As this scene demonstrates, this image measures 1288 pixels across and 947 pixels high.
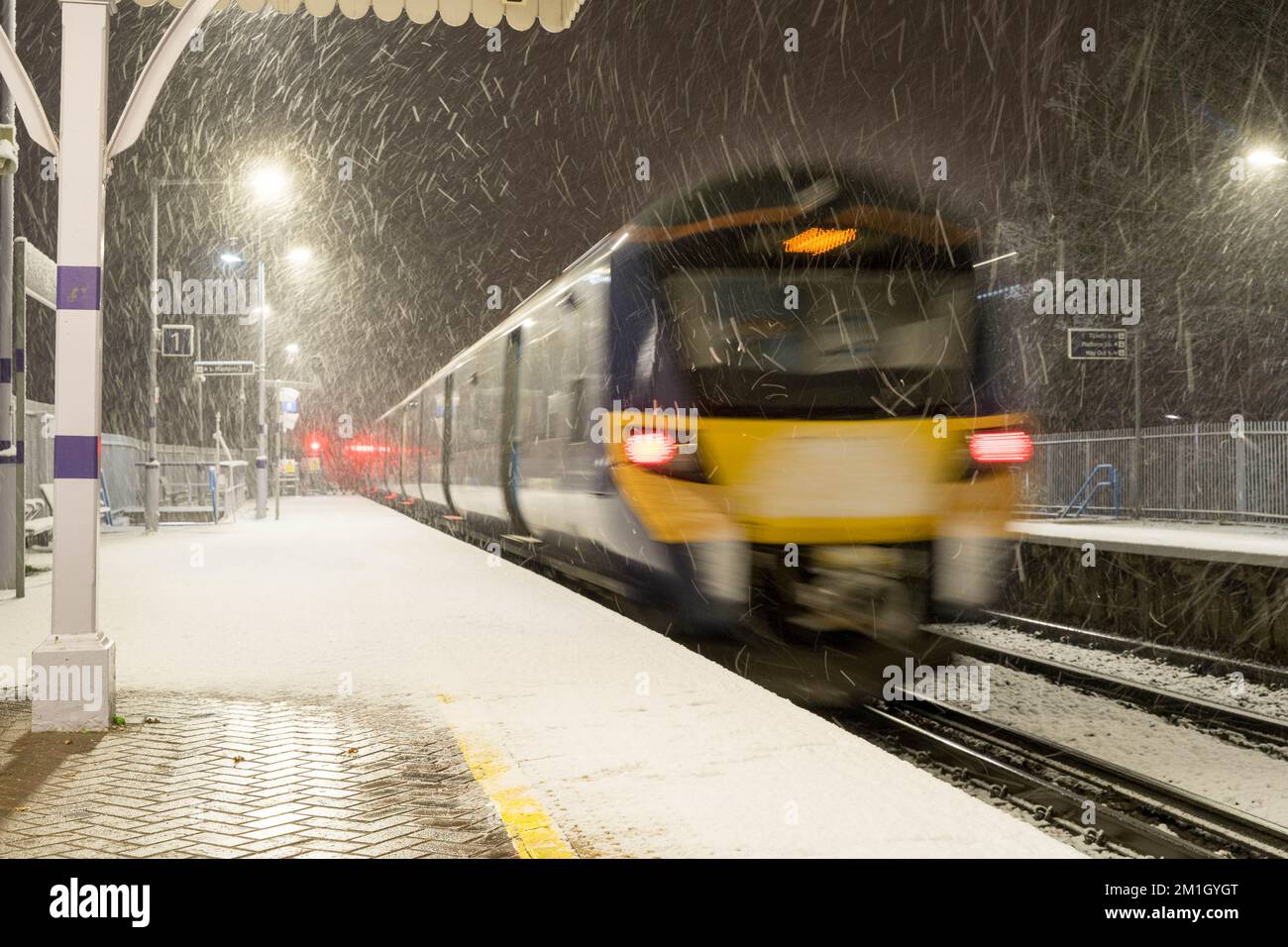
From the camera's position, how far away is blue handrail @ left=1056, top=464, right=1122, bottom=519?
25.4 metres

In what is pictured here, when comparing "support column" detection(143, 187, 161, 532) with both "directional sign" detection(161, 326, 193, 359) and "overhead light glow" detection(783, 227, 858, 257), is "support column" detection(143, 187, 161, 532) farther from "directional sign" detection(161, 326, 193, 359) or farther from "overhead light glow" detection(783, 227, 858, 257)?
"overhead light glow" detection(783, 227, 858, 257)

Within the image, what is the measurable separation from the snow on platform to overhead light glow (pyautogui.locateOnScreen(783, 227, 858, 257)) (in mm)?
2319

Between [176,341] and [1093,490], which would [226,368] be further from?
[1093,490]

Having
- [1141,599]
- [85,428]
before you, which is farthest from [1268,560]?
[85,428]

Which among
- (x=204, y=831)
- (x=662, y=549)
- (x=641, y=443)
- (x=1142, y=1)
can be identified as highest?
(x=1142, y=1)

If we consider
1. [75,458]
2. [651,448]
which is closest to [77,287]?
[75,458]

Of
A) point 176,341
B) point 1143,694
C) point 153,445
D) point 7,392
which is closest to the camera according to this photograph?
point 1143,694

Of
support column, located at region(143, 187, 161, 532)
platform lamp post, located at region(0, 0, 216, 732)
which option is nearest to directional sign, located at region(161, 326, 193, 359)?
support column, located at region(143, 187, 161, 532)

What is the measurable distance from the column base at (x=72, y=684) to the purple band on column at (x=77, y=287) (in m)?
1.60

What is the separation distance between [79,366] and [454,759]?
2679 millimetres

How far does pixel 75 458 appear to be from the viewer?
19.1 feet

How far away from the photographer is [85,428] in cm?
586
